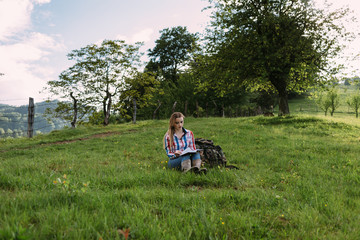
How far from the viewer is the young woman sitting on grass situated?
19.7 feet

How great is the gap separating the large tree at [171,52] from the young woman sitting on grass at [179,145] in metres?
43.7

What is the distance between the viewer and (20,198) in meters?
3.17

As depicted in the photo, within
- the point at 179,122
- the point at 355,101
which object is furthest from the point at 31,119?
the point at 355,101

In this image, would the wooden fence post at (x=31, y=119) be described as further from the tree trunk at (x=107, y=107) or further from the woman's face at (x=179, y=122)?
the woman's face at (x=179, y=122)

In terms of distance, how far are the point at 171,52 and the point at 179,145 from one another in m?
46.6

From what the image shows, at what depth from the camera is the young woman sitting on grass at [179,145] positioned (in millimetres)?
6020

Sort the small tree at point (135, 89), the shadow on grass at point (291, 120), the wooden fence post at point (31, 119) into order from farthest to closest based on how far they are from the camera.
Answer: the small tree at point (135, 89) → the wooden fence post at point (31, 119) → the shadow on grass at point (291, 120)

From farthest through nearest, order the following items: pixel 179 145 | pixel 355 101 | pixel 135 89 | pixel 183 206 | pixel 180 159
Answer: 1. pixel 355 101
2. pixel 135 89
3. pixel 179 145
4. pixel 180 159
5. pixel 183 206

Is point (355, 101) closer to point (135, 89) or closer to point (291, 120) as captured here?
point (291, 120)

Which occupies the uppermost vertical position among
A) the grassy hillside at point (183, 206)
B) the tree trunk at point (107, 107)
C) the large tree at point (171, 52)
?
the large tree at point (171, 52)

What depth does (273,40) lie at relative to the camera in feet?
61.5

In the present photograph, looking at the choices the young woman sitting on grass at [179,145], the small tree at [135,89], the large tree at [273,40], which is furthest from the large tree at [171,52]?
the young woman sitting on grass at [179,145]

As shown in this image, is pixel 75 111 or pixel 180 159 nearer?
pixel 180 159

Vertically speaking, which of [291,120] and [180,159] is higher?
[291,120]
